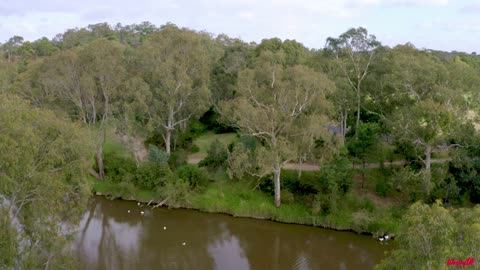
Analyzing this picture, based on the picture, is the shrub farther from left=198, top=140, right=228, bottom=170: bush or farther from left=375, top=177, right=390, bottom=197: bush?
left=375, top=177, right=390, bottom=197: bush

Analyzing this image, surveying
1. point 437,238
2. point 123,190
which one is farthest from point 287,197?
point 437,238

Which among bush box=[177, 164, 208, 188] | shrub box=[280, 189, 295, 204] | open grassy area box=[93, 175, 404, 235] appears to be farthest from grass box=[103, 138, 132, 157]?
shrub box=[280, 189, 295, 204]

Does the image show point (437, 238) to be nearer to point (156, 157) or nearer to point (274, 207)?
point (274, 207)

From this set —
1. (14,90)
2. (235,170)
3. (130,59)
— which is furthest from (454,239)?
(14,90)

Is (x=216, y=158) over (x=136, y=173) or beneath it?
over

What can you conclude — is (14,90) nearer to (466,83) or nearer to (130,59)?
(130,59)

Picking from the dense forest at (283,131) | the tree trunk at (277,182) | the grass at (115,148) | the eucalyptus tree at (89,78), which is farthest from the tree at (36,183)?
the grass at (115,148)
